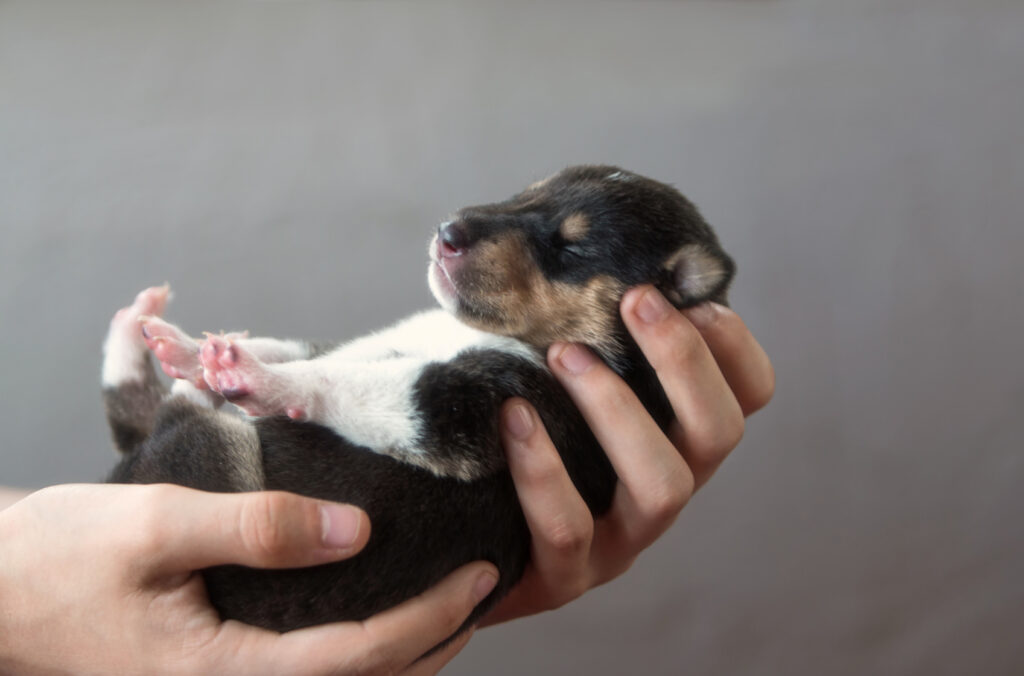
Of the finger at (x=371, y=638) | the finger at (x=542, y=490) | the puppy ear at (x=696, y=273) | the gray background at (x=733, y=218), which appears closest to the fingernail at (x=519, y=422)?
the finger at (x=542, y=490)

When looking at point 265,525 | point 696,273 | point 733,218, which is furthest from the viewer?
point 733,218

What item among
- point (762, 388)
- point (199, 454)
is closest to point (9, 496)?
point (199, 454)

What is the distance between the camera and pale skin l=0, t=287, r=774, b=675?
4.67ft

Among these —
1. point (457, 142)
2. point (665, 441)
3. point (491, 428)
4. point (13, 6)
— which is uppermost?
point (13, 6)

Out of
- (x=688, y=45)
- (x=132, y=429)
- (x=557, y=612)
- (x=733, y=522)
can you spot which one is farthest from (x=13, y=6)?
(x=733, y=522)

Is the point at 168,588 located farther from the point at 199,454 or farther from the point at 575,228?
the point at 575,228

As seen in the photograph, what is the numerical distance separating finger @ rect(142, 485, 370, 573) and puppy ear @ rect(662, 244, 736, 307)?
1044mm

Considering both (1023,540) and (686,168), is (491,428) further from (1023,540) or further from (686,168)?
(1023,540)

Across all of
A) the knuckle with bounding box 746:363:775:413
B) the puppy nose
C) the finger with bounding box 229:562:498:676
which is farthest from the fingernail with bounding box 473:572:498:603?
the knuckle with bounding box 746:363:775:413

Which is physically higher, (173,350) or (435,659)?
(173,350)

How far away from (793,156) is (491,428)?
3.05 m

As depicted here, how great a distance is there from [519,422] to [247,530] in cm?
67

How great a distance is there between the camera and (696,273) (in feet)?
6.32

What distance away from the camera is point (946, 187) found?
395 centimetres
